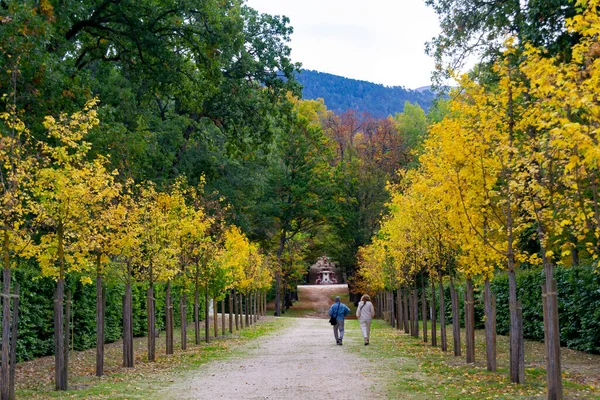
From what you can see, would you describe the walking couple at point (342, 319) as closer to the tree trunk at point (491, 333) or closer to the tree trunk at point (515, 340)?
the tree trunk at point (491, 333)

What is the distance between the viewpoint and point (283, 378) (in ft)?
41.7

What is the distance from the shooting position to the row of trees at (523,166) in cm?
697

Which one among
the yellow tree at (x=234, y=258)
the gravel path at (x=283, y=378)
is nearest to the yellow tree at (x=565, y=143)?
the gravel path at (x=283, y=378)

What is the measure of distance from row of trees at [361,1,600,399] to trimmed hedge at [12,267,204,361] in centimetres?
851

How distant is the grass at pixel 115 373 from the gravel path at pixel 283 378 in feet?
1.93

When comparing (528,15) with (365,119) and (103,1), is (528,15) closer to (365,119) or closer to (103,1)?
(103,1)

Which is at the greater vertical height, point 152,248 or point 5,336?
point 152,248

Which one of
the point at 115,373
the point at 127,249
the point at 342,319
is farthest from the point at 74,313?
the point at 342,319

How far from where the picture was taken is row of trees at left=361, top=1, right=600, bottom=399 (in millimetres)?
6973

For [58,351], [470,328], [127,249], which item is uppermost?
[127,249]

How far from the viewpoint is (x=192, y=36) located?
60.9 feet

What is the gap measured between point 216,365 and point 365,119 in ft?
194

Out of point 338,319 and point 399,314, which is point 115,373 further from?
point 399,314

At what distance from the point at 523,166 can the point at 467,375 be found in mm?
4100
